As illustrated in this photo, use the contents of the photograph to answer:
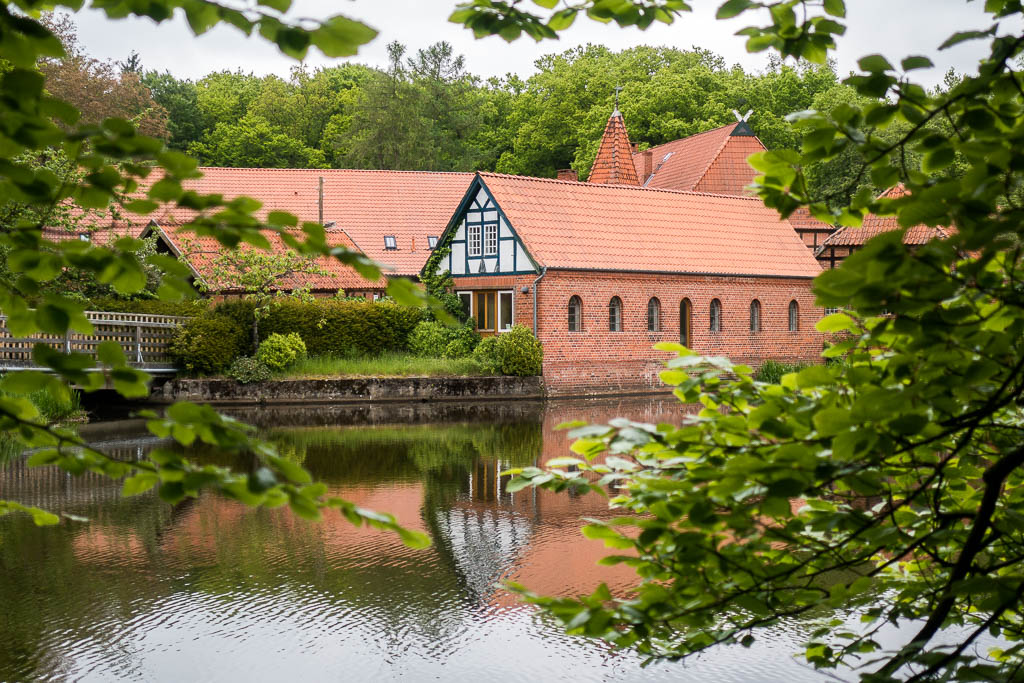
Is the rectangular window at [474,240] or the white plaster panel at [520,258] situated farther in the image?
the rectangular window at [474,240]

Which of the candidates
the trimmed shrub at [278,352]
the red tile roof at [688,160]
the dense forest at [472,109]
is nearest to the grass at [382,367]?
the trimmed shrub at [278,352]

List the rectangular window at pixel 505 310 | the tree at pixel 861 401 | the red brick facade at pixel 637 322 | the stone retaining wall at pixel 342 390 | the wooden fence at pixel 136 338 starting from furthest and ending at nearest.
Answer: the rectangular window at pixel 505 310
the red brick facade at pixel 637 322
the stone retaining wall at pixel 342 390
the wooden fence at pixel 136 338
the tree at pixel 861 401

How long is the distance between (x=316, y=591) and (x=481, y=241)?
71.7ft

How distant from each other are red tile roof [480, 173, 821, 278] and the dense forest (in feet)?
33.1

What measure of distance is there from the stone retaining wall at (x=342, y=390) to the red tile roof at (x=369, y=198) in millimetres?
11685

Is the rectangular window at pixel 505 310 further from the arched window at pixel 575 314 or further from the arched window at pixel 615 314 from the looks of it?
the arched window at pixel 615 314

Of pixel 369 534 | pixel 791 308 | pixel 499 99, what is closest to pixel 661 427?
pixel 369 534

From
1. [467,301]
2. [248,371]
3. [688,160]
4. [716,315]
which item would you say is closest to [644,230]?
[716,315]

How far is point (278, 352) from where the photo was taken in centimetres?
2423

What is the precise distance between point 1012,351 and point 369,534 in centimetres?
794

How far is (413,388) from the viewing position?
24.2 meters

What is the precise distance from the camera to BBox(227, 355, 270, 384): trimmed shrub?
77.4ft

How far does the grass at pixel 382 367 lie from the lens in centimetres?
2448

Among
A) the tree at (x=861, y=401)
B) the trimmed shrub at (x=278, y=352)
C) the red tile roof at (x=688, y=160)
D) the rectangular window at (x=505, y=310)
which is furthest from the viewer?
the red tile roof at (x=688, y=160)
